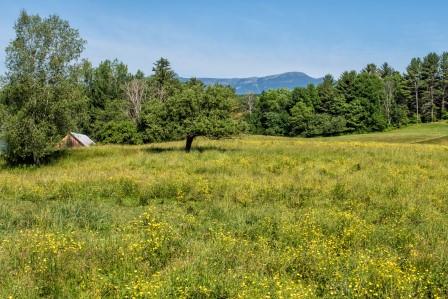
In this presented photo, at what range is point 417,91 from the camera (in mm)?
100312

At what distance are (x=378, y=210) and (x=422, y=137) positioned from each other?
5305cm

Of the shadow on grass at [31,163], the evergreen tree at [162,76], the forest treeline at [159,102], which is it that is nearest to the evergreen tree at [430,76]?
the forest treeline at [159,102]

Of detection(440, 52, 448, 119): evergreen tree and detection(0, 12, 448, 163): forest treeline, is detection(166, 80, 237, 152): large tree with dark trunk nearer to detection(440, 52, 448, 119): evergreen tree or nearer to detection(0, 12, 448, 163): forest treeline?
detection(0, 12, 448, 163): forest treeline

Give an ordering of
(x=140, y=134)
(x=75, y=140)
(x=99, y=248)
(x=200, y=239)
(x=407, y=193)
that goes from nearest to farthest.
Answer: (x=99, y=248) → (x=200, y=239) → (x=407, y=193) → (x=75, y=140) → (x=140, y=134)

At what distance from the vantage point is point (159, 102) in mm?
36438

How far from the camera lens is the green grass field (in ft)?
21.4

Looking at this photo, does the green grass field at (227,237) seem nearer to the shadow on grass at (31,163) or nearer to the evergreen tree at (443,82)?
the shadow on grass at (31,163)

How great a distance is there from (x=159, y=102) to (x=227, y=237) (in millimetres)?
29163

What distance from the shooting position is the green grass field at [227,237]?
6516 millimetres

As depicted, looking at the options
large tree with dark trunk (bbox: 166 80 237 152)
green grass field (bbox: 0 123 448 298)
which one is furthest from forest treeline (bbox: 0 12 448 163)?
green grass field (bbox: 0 123 448 298)

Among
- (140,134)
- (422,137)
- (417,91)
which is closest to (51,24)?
(140,134)

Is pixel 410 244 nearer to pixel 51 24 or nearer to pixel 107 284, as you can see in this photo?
pixel 107 284

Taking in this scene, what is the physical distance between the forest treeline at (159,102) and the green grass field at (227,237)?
1287 centimetres

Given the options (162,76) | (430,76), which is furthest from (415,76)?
(162,76)
